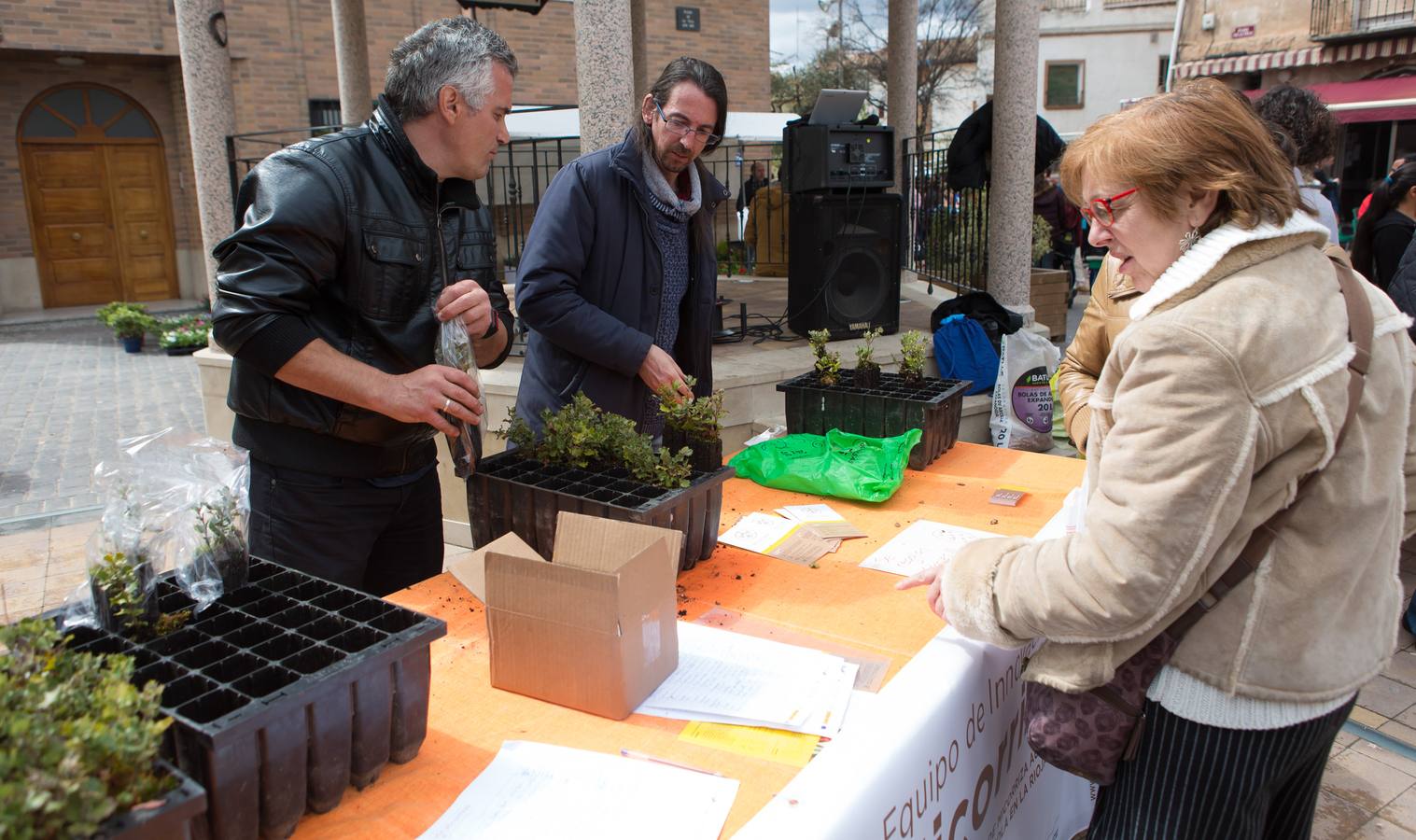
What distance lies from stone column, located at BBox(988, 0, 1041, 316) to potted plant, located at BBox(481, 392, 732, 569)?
451cm

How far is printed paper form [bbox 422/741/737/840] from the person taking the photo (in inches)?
50.8

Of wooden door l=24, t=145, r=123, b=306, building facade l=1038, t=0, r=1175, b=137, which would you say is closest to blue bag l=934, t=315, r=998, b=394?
wooden door l=24, t=145, r=123, b=306

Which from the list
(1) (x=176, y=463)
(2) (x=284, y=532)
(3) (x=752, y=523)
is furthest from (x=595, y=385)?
(1) (x=176, y=463)

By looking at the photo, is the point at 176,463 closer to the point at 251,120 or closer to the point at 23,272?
the point at 251,120

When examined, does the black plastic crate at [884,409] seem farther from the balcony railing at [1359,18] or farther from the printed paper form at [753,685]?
the balcony railing at [1359,18]

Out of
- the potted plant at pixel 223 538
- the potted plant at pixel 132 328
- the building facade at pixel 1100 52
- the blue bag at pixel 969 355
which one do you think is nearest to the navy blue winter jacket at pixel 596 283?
the potted plant at pixel 223 538

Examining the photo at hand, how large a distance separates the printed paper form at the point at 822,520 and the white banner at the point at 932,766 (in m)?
0.65

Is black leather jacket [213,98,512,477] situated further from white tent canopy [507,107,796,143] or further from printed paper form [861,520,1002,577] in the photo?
white tent canopy [507,107,796,143]

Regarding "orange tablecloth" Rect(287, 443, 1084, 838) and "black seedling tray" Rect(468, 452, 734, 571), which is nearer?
"orange tablecloth" Rect(287, 443, 1084, 838)

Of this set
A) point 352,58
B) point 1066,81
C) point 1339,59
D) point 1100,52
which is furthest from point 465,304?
point 1066,81

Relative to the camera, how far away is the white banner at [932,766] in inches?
50.3

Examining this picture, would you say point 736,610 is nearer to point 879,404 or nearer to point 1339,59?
point 879,404

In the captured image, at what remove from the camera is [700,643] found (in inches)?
72.5

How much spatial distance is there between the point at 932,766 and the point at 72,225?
1612cm
